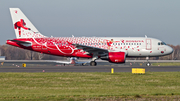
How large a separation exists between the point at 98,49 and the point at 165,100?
89.6 feet

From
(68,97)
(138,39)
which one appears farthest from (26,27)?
(68,97)

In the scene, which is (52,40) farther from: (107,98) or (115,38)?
(107,98)

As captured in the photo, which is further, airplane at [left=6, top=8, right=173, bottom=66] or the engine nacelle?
airplane at [left=6, top=8, right=173, bottom=66]

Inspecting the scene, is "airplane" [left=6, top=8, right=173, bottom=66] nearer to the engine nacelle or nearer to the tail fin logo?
the tail fin logo

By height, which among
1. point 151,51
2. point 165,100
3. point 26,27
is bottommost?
point 165,100

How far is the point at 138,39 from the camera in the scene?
4094 centimetres

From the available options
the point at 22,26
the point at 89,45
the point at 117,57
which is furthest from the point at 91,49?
the point at 22,26

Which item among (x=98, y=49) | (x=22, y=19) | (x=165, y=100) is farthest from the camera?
(x=22, y=19)

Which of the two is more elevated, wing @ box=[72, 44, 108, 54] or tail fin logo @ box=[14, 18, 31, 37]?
tail fin logo @ box=[14, 18, 31, 37]

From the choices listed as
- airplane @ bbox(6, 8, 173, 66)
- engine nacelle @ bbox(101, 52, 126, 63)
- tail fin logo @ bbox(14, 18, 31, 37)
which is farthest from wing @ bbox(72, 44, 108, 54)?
tail fin logo @ bbox(14, 18, 31, 37)

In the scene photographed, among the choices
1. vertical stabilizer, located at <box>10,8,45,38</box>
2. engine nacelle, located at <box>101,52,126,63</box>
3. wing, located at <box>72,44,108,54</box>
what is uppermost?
vertical stabilizer, located at <box>10,8,45,38</box>

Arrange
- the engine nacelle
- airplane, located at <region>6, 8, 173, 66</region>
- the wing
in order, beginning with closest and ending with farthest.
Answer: the engine nacelle, the wing, airplane, located at <region>6, 8, 173, 66</region>

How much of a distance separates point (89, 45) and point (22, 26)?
10.6 meters

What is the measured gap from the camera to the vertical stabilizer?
41906 millimetres
